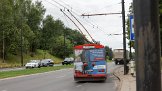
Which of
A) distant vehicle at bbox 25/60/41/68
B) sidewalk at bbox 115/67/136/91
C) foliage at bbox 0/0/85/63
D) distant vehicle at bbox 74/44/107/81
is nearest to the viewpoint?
sidewalk at bbox 115/67/136/91

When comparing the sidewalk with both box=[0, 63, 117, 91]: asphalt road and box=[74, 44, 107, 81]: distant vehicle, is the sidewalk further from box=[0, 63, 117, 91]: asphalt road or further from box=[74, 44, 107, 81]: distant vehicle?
box=[74, 44, 107, 81]: distant vehicle

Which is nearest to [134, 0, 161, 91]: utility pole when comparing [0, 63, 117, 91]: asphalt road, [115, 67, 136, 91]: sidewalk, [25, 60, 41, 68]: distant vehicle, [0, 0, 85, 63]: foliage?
[115, 67, 136, 91]: sidewalk

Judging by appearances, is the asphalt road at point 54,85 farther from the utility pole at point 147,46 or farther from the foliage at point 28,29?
the foliage at point 28,29

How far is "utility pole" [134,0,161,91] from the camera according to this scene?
9.46 feet

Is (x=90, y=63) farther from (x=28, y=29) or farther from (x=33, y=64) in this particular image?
(x=28, y=29)

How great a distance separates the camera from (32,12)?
119 m

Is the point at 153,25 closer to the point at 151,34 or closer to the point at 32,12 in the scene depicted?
the point at 151,34

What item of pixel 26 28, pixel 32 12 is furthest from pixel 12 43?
pixel 32 12

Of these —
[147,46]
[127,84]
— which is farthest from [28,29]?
[147,46]

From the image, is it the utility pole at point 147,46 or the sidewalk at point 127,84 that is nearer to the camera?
the utility pole at point 147,46

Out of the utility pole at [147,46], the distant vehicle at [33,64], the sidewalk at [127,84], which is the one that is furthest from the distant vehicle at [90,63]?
the distant vehicle at [33,64]

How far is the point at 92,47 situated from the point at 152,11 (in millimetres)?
27159

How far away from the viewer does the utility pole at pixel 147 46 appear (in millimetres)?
2885

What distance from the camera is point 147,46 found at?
9.53 ft
